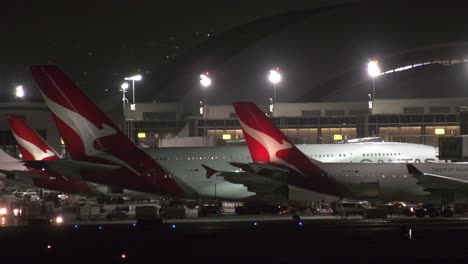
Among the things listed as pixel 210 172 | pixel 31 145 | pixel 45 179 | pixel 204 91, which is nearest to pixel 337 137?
pixel 204 91

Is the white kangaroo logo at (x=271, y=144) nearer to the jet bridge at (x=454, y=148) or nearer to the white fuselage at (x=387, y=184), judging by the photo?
the white fuselage at (x=387, y=184)

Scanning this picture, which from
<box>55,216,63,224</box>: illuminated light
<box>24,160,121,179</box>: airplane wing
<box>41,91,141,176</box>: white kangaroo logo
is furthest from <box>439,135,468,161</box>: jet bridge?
<box>55,216,63,224</box>: illuminated light

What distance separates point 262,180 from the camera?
67.8 m

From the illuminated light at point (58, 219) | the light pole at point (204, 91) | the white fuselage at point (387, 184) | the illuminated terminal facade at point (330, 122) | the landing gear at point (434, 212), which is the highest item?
the light pole at point (204, 91)

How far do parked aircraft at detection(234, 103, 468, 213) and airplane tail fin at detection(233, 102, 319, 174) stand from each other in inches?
2.9

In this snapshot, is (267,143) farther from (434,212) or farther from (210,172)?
(434,212)

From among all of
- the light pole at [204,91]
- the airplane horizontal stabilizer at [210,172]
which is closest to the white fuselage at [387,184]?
the airplane horizontal stabilizer at [210,172]

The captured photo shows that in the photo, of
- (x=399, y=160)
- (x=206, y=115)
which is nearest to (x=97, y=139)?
(x=399, y=160)

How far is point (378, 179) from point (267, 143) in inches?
348

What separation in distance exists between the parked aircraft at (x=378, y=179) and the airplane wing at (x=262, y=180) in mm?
700

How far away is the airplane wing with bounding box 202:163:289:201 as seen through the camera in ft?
216

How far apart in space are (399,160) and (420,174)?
1443cm

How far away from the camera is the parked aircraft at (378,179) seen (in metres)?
65.2

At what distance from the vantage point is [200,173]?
73938 millimetres
